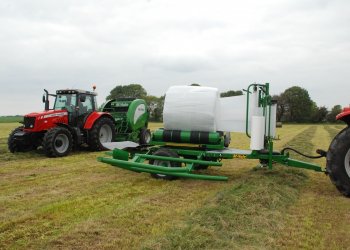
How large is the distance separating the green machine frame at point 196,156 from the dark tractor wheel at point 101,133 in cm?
487

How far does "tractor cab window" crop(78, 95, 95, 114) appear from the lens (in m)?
12.6

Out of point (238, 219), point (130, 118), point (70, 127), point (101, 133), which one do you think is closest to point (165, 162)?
point (238, 219)

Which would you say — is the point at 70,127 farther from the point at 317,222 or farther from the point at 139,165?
the point at 317,222

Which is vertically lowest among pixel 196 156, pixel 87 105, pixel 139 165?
pixel 139 165

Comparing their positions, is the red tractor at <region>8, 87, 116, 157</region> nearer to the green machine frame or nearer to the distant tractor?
the distant tractor

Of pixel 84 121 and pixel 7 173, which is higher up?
pixel 84 121

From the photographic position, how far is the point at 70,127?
12.1 m

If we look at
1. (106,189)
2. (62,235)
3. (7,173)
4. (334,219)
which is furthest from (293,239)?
(7,173)

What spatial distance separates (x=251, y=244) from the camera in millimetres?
3945

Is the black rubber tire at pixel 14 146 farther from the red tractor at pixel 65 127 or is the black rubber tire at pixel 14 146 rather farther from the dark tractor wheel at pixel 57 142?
the dark tractor wheel at pixel 57 142

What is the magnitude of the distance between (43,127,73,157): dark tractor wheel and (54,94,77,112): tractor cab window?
1.18 metres

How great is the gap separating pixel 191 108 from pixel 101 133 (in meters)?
6.13

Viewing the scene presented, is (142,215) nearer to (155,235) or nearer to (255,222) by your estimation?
(155,235)

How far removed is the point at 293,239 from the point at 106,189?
11.5 feet
